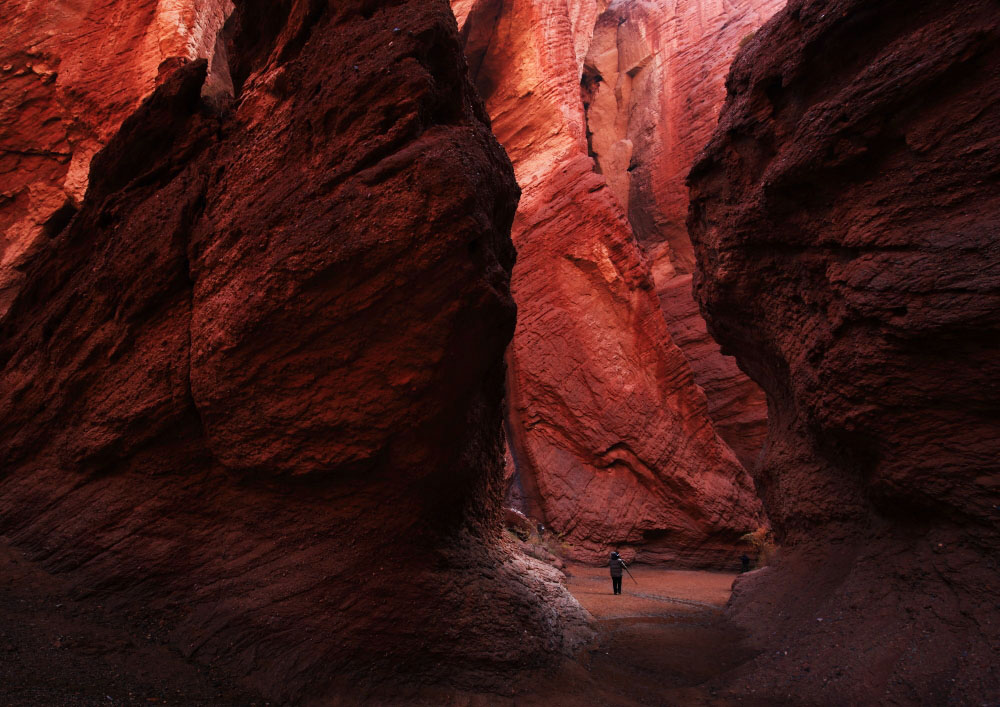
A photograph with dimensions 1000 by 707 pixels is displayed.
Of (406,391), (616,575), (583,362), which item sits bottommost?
(616,575)

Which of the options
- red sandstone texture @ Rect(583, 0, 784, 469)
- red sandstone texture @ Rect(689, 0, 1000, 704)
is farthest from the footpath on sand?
red sandstone texture @ Rect(583, 0, 784, 469)

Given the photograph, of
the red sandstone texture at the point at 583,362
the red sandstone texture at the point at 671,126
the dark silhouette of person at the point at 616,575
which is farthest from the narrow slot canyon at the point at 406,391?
the red sandstone texture at the point at 671,126

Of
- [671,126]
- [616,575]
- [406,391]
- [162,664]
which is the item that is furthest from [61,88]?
[671,126]

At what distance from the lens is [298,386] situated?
5285 millimetres

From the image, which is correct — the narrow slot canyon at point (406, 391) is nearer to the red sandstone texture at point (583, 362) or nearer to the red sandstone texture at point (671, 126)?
the red sandstone texture at point (583, 362)

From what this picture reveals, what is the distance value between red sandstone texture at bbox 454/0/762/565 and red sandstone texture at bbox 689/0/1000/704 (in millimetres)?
9451

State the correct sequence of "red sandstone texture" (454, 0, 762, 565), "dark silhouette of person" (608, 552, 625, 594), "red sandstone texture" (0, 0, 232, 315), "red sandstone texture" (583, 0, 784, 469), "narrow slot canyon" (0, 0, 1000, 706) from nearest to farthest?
1. "narrow slot canyon" (0, 0, 1000, 706)
2. "red sandstone texture" (0, 0, 232, 315)
3. "dark silhouette of person" (608, 552, 625, 594)
4. "red sandstone texture" (454, 0, 762, 565)
5. "red sandstone texture" (583, 0, 784, 469)

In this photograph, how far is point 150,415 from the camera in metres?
5.43

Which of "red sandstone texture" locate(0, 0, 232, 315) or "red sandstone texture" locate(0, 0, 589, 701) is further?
"red sandstone texture" locate(0, 0, 232, 315)

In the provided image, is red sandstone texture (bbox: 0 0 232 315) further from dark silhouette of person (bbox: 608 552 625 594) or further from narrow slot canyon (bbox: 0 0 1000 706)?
dark silhouette of person (bbox: 608 552 625 594)

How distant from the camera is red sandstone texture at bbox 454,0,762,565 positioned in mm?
17531

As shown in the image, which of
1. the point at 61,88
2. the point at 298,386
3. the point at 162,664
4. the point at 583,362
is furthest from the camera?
the point at 583,362

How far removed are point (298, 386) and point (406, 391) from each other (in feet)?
3.45

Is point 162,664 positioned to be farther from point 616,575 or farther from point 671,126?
point 671,126
